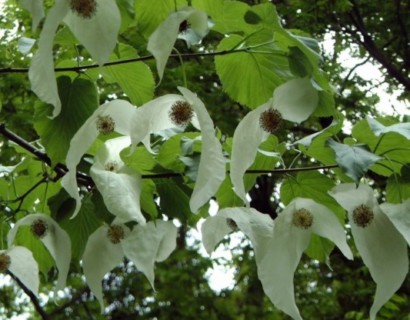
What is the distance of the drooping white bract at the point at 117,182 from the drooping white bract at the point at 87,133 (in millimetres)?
32

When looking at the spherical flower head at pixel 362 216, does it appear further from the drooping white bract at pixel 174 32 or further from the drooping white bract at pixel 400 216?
the drooping white bract at pixel 174 32

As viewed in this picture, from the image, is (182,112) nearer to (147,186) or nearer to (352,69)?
(147,186)

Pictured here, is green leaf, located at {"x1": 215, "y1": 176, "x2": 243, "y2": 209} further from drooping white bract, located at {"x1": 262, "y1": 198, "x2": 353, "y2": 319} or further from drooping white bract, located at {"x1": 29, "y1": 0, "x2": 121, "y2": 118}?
drooping white bract, located at {"x1": 29, "y1": 0, "x2": 121, "y2": 118}

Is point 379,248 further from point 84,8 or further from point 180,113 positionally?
point 84,8

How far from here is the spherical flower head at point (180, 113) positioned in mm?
757

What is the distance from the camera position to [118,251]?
89cm

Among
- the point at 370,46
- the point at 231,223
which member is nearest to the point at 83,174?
the point at 231,223

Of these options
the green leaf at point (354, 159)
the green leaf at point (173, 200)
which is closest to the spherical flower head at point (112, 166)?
the green leaf at point (173, 200)

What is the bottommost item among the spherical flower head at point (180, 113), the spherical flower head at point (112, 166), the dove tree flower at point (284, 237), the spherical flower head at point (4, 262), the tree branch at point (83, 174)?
the spherical flower head at point (4, 262)

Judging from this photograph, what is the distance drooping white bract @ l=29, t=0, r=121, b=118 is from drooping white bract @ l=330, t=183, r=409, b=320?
299 mm

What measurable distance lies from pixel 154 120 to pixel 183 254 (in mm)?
3645

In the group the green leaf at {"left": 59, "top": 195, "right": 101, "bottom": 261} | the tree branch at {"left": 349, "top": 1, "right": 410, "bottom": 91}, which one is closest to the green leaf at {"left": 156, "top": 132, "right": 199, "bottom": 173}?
the green leaf at {"left": 59, "top": 195, "right": 101, "bottom": 261}

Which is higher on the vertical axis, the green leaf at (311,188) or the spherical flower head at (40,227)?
the spherical flower head at (40,227)

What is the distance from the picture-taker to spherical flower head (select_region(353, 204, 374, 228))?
2.48 feet
